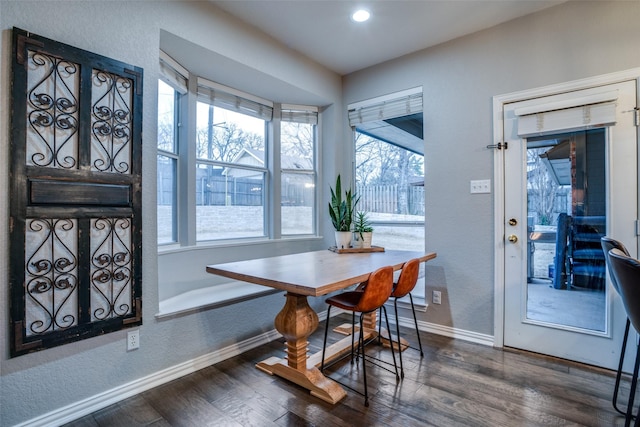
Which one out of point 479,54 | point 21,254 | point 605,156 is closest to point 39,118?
point 21,254

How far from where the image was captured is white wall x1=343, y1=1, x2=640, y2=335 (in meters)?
2.30

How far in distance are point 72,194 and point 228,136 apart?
160 centimetres

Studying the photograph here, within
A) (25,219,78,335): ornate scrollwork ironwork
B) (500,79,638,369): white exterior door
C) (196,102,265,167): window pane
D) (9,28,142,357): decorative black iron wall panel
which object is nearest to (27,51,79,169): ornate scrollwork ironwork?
(9,28,142,357): decorative black iron wall panel

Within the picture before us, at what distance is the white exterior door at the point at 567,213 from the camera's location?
2.22 m

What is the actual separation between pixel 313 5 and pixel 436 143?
153cm

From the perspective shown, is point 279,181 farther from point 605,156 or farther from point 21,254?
point 605,156

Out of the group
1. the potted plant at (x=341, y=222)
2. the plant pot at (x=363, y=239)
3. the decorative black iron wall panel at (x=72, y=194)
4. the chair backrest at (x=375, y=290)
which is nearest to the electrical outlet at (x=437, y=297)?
the plant pot at (x=363, y=239)

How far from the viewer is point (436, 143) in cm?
298

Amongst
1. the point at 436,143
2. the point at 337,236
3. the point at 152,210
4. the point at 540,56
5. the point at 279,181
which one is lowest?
the point at 337,236

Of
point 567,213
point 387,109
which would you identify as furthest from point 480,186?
point 387,109

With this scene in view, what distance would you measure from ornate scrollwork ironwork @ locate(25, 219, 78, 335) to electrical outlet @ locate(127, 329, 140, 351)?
1.06ft

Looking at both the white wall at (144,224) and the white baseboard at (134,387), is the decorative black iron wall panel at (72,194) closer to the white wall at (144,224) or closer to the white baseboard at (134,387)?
the white wall at (144,224)

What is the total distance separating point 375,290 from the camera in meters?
1.91

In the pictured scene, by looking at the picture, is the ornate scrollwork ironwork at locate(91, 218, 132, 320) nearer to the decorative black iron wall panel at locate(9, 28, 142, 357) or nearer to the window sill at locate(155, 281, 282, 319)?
the decorative black iron wall panel at locate(9, 28, 142, 357)
